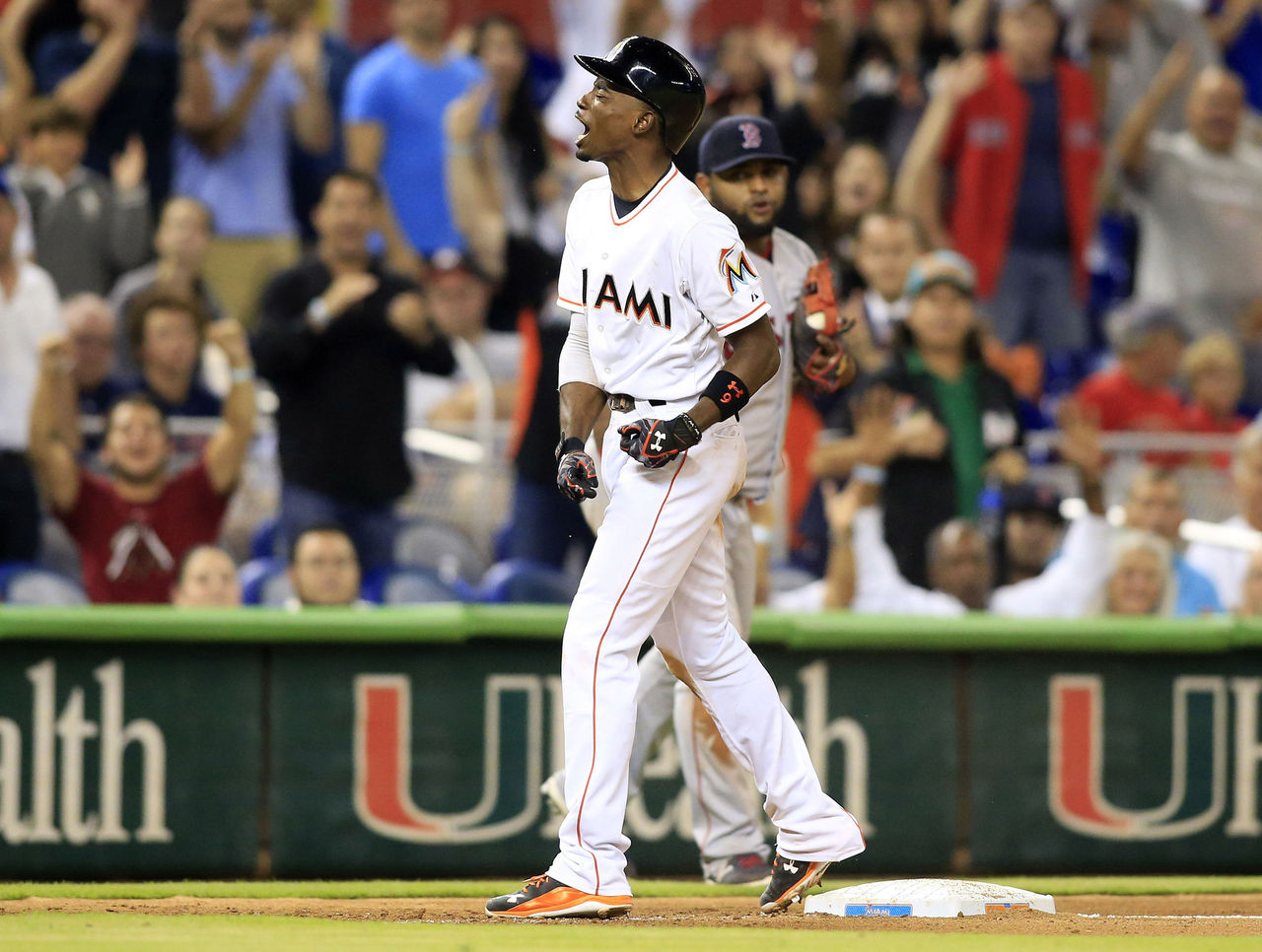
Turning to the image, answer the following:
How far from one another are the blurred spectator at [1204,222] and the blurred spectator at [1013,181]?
31.4 inches

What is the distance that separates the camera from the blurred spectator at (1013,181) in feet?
34.9

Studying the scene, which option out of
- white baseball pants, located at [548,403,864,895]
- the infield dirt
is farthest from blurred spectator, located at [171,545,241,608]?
white baseball pants, located at [548,403,864,895]

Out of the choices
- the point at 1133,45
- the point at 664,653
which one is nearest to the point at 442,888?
the point at 664,653

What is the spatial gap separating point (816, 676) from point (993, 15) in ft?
21.9

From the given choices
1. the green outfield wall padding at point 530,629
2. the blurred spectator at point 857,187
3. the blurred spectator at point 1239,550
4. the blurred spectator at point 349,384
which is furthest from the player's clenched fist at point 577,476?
the blurred spectator at point 857,187

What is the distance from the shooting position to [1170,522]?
333 inches

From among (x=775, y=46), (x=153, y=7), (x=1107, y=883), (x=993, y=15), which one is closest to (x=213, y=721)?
(x=1107, y=883)

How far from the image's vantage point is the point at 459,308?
31.4 ft

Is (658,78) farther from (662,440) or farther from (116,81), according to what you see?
(116,81)

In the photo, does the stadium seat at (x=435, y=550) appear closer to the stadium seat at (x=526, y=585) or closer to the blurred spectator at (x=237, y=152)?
the stadium seat at (x=526, y=585)

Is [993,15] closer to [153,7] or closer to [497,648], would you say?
[153,7]

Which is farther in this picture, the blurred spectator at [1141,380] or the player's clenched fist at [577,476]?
the blurred spectator at [1141,380]

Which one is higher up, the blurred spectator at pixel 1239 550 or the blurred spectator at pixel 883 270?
the blurred spectator at pixel 883 270

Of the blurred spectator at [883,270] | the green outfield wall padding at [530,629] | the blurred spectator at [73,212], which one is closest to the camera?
the green outfield wall padding at [530,629]
